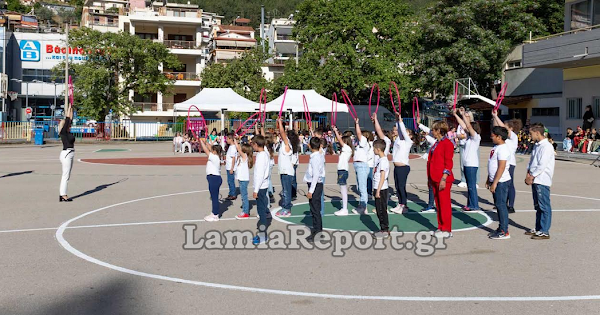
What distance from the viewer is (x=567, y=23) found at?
3228 cm

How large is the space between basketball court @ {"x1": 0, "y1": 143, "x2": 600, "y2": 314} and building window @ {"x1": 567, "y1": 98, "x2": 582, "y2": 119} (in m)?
20.8

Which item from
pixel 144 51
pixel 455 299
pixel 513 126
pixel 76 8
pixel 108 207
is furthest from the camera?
pixel 76 8

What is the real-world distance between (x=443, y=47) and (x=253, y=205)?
34398mm

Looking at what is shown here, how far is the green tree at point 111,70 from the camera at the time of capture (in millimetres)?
45250

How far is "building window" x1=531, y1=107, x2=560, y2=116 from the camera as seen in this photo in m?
36.3

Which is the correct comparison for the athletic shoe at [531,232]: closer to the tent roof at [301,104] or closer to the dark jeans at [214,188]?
the dark jeans at [214,188]

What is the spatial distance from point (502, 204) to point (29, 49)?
68.9m

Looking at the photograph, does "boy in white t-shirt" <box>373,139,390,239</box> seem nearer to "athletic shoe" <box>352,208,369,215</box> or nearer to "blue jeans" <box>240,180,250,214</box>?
"athletic shoe" <box>352,208,369,215</box>

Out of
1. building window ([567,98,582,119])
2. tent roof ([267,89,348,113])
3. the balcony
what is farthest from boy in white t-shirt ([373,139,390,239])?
the balcony

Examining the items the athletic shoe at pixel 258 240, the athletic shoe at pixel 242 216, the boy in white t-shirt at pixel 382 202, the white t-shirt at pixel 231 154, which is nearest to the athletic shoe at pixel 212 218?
the athletic shoe at pixel 242 216

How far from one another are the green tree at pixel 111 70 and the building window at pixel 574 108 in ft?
99.2

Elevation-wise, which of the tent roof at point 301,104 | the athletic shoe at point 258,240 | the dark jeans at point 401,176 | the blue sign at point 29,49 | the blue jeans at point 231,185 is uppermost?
the blue sign at point 29,49

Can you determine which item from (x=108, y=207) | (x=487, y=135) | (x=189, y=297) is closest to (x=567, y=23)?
(x=487, y=135)

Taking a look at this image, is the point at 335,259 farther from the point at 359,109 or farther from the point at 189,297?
the point at 359,109
